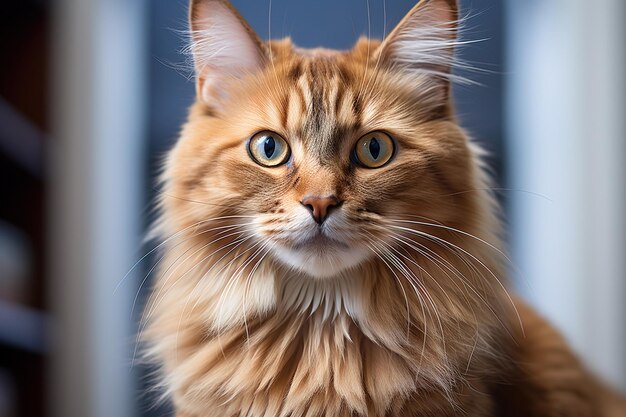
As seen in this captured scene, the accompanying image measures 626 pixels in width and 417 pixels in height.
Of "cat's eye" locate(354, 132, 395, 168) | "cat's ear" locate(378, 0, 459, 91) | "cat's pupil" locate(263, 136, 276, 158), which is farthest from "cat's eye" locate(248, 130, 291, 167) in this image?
"cat's ear" locate(378, 0, 459, 91)

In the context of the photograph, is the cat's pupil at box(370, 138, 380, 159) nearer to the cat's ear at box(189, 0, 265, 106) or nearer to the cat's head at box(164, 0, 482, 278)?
the cat's head at box(164, 0, 482, 278)

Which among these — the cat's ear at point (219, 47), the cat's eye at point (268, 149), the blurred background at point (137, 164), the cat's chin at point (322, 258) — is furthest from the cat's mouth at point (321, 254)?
the blurred background at point (137, 164)

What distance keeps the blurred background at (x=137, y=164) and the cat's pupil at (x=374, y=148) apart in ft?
1.06

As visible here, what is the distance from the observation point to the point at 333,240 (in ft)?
2.86

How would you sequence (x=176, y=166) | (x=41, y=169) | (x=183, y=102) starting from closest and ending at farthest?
(x=176, y=166), (x=183, y=102), (x=41, y=169)

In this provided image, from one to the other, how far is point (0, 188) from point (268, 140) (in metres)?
1.47

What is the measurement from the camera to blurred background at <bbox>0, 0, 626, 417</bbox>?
149 centimetres

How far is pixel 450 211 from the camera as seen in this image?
981 mm

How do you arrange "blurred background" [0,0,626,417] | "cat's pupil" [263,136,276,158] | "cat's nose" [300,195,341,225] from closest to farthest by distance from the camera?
"cat's nose" [300,195,341,225] → "cat's pupil" [263,136,276,158] → "blurred background" [0,0,626,417]

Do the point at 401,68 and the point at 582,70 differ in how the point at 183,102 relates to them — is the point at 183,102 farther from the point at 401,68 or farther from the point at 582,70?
the point at 582,70

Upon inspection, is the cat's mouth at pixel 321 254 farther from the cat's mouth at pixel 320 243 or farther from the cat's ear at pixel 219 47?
the cat's ear at pixel 219 47

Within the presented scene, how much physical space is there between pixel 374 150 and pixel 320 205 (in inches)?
6.3

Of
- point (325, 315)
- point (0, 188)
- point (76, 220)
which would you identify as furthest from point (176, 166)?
point (0, 188)

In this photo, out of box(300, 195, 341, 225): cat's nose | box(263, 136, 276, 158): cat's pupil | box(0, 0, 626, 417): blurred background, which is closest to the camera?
box(300, 195, 341, 225): cat's nose
